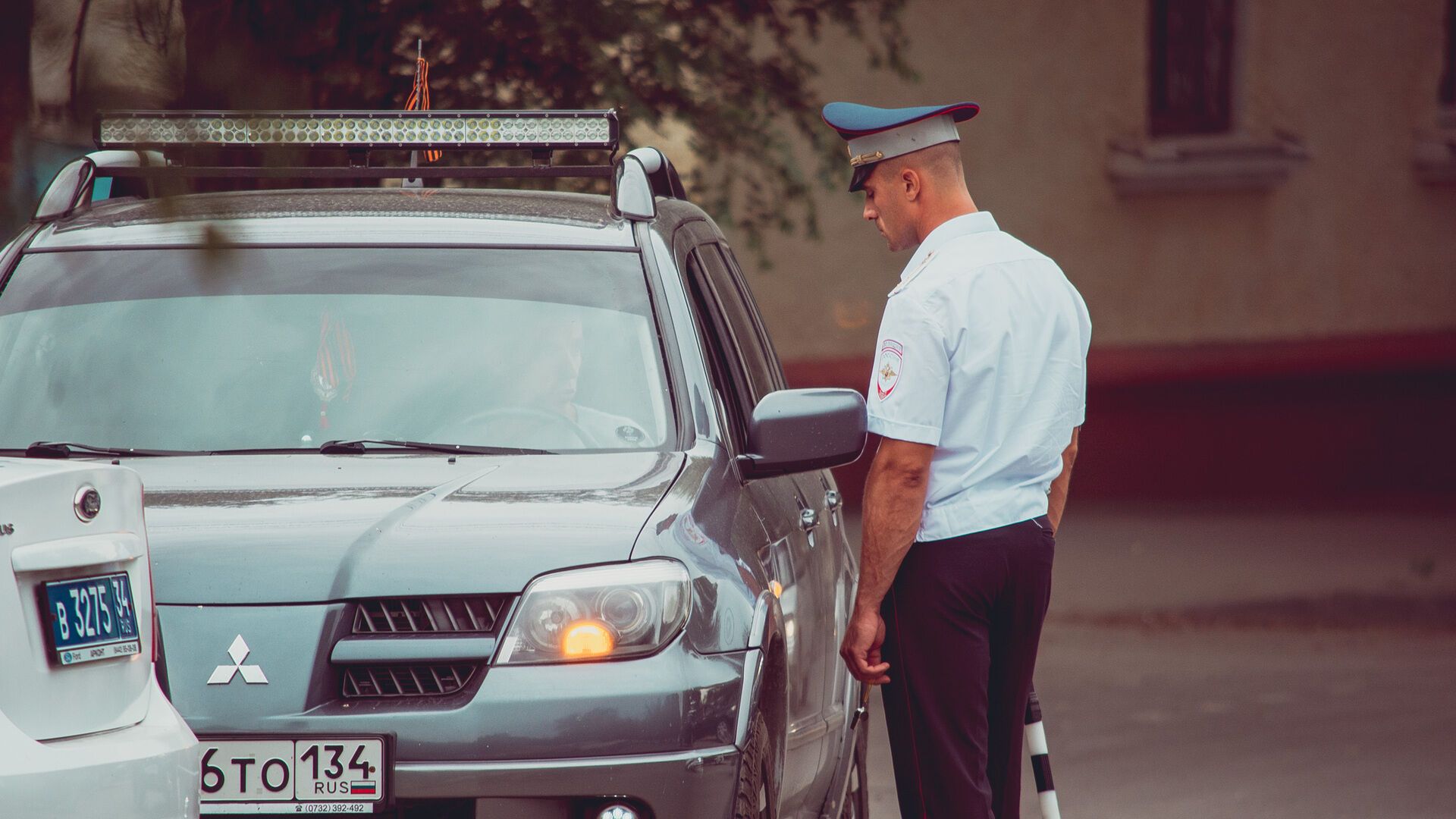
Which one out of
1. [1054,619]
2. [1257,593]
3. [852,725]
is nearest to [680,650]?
[852,725]

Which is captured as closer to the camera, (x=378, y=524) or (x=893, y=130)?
(x=378, y=524)

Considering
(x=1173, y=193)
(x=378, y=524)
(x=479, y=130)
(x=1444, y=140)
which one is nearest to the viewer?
(x=378, y=524)

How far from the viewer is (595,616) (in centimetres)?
314

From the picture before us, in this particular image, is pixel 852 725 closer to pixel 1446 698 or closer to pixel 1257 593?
pixel 1446 698

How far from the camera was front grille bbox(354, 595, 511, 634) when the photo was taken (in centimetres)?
312

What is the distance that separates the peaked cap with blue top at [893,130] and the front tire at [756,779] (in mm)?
1224

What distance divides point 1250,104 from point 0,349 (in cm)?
1151

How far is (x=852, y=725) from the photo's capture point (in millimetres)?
4730

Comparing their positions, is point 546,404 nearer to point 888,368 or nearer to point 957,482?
→ point 888,368

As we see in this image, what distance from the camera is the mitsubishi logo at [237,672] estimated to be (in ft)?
9.97

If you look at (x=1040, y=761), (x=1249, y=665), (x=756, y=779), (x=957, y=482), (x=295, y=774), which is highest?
(x=957, y=482)

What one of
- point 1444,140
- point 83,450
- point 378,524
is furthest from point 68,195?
point 1444,140

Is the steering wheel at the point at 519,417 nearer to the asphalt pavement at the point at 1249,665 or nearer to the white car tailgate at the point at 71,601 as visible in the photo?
the white car tailgate at the point at 71,601

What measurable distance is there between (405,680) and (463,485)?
0.50 m
